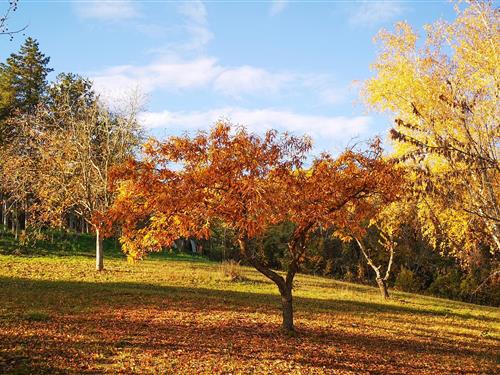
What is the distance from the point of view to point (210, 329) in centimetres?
1474

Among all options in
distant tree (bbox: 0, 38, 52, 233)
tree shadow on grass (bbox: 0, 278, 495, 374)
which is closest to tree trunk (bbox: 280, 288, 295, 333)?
tree shadow on grass (bbox: 0, 278, 495, 374)

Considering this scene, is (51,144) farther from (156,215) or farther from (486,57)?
(486,57)

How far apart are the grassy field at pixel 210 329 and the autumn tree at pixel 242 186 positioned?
2.52m

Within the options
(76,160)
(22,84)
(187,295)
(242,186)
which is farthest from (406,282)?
(22,84)

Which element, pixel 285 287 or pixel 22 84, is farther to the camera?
pixel 22 84

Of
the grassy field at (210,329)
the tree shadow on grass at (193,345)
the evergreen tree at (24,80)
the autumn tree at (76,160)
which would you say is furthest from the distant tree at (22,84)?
the tree shadow on grass at (193,345)

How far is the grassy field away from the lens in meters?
10.8

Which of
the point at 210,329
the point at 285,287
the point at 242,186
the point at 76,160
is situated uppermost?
the point at 76,160

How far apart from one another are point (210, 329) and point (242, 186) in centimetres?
506

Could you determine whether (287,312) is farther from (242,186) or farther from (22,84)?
(22,84)

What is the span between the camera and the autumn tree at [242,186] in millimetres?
13109

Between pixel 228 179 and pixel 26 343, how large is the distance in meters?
6.54

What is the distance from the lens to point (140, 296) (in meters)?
20.2

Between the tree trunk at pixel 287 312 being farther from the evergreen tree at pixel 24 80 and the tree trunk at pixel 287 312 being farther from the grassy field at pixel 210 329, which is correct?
the evergreen tree at pixel 24 80
